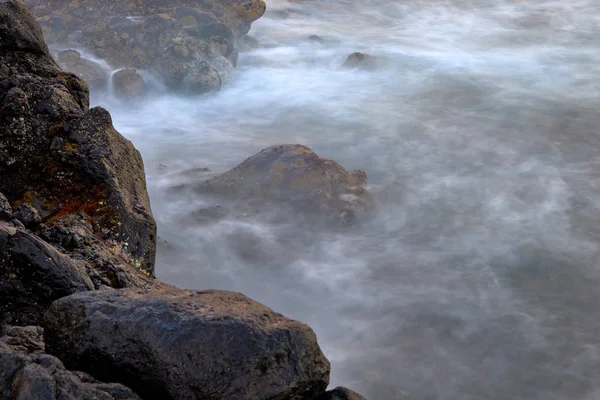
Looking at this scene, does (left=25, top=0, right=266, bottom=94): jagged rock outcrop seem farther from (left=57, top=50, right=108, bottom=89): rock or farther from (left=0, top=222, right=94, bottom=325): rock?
(left=0, top=222, right=94, bottom=325): rock

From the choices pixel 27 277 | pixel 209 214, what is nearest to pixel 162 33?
pixel 209 214

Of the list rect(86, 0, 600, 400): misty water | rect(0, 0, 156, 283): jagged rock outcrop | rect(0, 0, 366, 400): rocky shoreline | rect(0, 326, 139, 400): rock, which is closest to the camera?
rect(0, 326, 139, 400): rock

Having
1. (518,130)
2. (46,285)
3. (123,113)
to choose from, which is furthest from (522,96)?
(46,285)

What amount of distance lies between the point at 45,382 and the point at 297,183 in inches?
455

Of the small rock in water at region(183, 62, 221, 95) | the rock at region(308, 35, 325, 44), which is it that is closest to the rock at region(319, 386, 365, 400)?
the small rock in water at region(183, 62, 221, 95)

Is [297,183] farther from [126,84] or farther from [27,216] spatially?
[126,84]

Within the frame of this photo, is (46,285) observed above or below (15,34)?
below

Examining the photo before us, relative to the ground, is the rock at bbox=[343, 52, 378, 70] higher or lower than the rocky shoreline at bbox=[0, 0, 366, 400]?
lower

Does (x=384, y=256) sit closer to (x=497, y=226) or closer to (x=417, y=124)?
(x=497, y=226)

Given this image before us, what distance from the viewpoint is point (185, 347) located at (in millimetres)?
3785

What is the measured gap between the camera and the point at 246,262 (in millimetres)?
13234

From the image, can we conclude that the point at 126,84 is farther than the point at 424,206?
Yes

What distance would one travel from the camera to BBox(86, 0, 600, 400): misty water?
36.0 ft

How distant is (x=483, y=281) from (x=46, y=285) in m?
9.99
